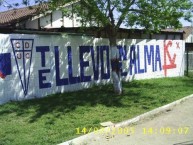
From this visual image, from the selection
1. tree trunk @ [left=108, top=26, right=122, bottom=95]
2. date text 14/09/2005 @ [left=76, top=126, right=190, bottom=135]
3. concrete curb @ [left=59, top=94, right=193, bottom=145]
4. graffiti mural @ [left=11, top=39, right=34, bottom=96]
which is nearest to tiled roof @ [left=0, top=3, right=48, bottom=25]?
graffiti mural @ [left=11, top=39, right=34, bottom=96]

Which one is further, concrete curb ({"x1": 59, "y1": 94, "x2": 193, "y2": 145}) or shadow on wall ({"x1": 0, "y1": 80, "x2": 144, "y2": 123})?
shadow on wall ({"x1": 0, "y1": 80, "x2": 144, "y2": 123})

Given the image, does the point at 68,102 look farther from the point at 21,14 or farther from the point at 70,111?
the point at 21,14

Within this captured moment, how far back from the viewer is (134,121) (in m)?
9.80

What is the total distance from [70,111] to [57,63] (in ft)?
10.2

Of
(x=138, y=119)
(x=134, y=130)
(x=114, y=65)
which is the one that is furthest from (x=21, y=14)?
(x=134, y=130)

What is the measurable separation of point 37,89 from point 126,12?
11.7 ft

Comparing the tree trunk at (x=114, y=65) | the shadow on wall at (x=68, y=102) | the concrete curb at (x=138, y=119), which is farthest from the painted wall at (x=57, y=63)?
the concrete curb at (x=138, y=119)

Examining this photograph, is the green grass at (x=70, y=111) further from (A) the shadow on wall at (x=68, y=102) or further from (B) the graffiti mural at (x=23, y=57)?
(B) the graffiti mural at (x=23, y=57)

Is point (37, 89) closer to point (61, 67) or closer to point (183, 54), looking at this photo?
point (61, 67)

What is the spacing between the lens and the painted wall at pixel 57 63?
11578 millimetres

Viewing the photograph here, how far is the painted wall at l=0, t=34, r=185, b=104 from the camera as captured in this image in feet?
38.0

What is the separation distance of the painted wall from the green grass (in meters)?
0.46

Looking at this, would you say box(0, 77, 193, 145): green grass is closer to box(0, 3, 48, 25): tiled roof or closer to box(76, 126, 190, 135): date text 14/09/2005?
box(76, 126, 190, 135): date text 14/09/2005

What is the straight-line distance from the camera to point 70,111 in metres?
10.5
